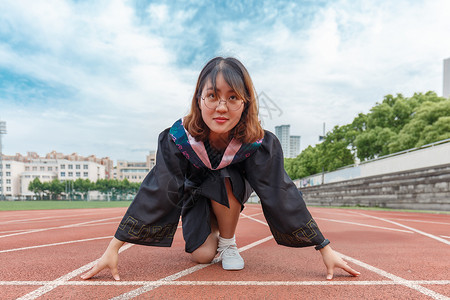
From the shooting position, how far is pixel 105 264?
2020 millimetres

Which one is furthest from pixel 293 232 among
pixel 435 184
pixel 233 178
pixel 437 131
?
pixel 437 131

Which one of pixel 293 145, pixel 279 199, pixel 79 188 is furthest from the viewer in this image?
pixel 293 145

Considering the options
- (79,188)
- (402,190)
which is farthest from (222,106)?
(79,188)

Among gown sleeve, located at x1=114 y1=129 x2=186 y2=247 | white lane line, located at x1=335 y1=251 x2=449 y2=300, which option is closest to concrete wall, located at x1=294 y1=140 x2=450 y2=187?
white lane line, located at x1=335 y1=251 x2=449 y2=300

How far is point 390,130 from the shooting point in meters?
22.2

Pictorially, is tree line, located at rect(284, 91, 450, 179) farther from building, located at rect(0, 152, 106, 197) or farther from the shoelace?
building, located at rect(0, 152, 106, 197)

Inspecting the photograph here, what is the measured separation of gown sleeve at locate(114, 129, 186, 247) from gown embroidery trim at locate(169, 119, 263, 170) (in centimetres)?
6

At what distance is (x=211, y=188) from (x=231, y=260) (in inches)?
22.9

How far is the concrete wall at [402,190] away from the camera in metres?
10.5

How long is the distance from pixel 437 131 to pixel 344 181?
6054 millimetres

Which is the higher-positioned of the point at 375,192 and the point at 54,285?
the point at 54,285

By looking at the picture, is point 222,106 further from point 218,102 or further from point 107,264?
point 107,264

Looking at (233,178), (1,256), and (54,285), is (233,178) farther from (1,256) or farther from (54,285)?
(1,256)

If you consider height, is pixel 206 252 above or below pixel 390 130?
below
